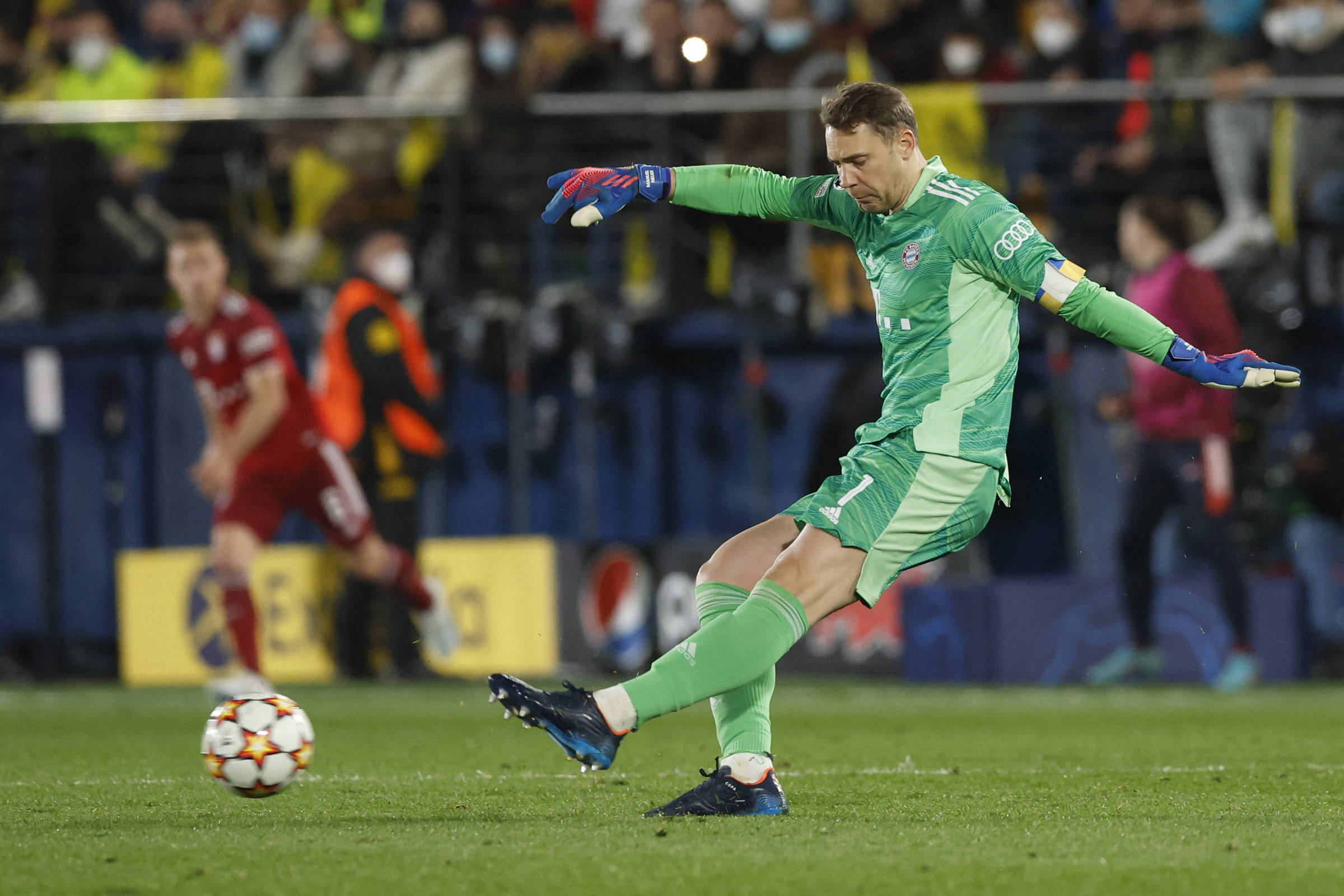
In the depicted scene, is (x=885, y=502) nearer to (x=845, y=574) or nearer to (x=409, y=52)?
(x=845, y=574)

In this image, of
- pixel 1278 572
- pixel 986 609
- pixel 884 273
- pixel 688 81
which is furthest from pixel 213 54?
pixel 884 273

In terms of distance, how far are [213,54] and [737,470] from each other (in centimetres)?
550

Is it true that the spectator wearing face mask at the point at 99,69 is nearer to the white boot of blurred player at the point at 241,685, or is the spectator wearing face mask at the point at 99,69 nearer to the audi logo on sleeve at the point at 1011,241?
the white boot of blurred player at the point at 241,685

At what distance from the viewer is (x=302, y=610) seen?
43.7ft

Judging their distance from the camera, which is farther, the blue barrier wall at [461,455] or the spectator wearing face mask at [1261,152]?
the blue barrier wall at [461,455]

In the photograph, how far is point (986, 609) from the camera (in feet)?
40.1

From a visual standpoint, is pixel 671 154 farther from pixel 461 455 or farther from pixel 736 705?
pixel 736 705

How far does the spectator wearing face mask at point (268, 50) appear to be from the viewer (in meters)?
15.4

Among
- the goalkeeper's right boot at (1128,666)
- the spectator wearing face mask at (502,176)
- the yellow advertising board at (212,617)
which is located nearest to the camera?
the goalkeeper's right boot at (1128,666)

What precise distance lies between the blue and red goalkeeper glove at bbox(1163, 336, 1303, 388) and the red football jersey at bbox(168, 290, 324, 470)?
250 inches

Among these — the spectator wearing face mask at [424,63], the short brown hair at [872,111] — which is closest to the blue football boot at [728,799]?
the short brown hair at [872,111]

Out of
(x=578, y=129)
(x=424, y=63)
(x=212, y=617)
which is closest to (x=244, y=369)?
(x=212, y=617)

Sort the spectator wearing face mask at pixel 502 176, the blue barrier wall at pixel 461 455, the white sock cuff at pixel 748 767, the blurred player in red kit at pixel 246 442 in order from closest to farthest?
the white sock cuff at pixel 748 767 → the blurred player in red kit at pixel 246 442 → the spectator wearing face mask at pixel 502 176 → the blue barrier wall at pixel 461 455

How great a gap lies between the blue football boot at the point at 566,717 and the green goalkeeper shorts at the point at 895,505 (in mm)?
809
